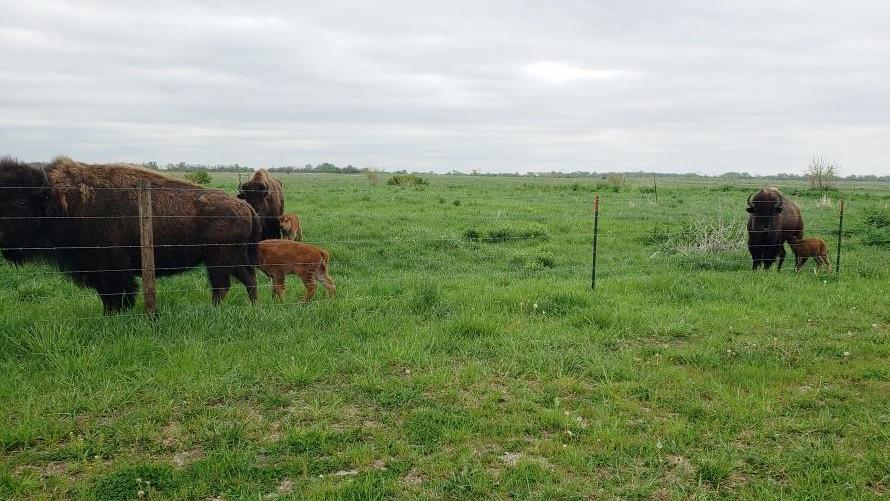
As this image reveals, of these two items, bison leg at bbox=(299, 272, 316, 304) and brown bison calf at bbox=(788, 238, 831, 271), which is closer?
bison leg at bbox=(299, 272, 316, 304)

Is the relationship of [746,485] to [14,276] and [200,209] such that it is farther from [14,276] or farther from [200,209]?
[14,276]

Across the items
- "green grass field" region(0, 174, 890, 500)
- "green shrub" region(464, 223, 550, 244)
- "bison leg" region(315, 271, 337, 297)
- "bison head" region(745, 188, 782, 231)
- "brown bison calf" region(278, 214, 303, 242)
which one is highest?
"bison head" region(745, 188, 782, 231)

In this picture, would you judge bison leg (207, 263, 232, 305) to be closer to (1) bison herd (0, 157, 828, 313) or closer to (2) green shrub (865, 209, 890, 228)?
(1) bison herd (0, 157, 828, 313)

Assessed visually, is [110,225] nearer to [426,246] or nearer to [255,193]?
[255,193]

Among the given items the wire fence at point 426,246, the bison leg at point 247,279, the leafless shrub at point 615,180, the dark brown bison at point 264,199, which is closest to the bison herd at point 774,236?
the wire fence at point 426,246

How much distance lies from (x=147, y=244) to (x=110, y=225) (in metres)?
0.81

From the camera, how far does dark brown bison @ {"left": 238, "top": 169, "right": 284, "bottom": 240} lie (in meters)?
12.0

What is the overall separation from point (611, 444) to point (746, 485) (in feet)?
2.95

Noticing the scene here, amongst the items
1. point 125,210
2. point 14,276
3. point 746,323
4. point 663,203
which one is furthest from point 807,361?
point 663,203

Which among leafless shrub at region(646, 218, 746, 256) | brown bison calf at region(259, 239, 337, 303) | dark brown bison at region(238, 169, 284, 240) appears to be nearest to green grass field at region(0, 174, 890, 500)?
brown bison calf at region(259, 239, 337, 303)

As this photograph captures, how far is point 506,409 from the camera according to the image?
16.5ft

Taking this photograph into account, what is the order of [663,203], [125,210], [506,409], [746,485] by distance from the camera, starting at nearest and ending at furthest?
[746,485] → [506,409] → [125,210] → [663,203]

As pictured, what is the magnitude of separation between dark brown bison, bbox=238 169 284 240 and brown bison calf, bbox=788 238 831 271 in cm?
1007

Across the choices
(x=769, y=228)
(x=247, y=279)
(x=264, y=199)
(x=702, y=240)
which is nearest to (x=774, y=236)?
(x=769, y=228)
